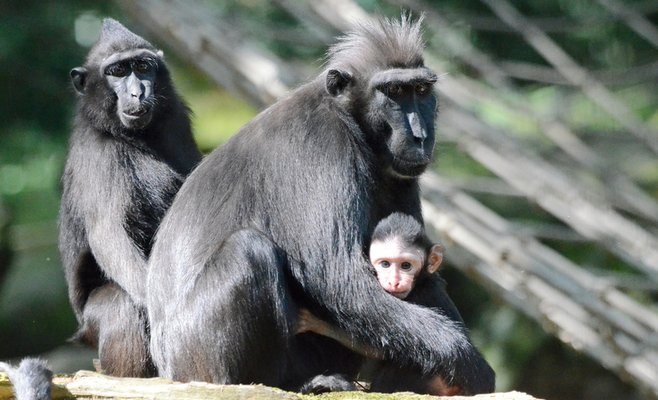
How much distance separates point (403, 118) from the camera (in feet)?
19.0

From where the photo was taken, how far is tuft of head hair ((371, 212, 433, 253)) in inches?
224

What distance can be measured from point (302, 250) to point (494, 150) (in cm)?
406

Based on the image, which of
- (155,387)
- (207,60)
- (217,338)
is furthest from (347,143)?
(207,60)

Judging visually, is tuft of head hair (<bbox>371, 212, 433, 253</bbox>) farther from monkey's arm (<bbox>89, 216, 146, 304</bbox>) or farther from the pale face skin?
monkey's arm (<bbox>89, 216, 146, 304</bbox>)

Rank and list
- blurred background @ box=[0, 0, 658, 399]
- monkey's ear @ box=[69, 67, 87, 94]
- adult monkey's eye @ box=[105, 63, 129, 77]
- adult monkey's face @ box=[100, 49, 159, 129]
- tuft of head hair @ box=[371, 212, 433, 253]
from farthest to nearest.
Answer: blurred background @ box=[0, 0, 658, 399]
monkey's ear @ box=[69, 67, 87, 94]
adult monkey's eye @ box=[105, 63, 129, 77]
adult monkey's face @ box=[100, 49, 159, 129]
tuft of head hair @ box=[371, 212, 433, 253]

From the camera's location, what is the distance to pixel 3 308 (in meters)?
14.0

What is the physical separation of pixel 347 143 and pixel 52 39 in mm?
6171

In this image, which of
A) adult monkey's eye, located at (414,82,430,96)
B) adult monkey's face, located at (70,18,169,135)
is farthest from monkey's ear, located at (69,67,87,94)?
adult monkey's eye, located at (414,82,430,96)

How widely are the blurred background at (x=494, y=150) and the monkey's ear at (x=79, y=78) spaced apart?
5.24ft

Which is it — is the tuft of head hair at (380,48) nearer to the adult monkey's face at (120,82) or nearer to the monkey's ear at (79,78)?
the adult monkey's face at (120,82)

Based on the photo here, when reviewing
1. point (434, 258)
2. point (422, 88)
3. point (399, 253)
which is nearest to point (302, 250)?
point (399, 253)

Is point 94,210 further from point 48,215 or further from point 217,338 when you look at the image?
point 48,215

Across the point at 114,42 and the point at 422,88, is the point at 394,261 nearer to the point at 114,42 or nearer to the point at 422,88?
the point at 422,88

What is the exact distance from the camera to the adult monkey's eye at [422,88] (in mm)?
5859
